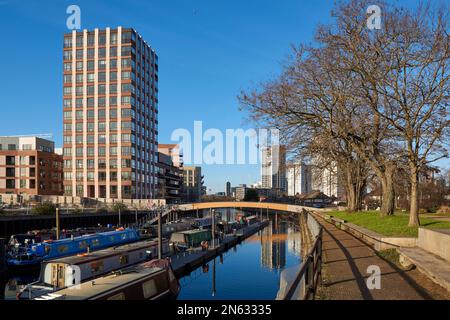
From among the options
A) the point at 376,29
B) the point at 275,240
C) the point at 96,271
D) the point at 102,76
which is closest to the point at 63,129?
the point at 102,76

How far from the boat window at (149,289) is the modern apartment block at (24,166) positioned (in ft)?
294

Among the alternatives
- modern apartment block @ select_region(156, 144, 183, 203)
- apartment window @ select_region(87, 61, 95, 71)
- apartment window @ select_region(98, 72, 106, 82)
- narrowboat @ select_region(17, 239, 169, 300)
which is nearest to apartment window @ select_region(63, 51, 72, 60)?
apartment window @ select_region(87, 61, 95, 71)

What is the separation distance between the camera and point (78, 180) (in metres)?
110

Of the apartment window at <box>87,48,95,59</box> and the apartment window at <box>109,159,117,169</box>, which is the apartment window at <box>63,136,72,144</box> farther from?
the apartment window at <box>87,48,95,59</box>

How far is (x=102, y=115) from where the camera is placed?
111 metres

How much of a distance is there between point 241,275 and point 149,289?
18525 millimetres

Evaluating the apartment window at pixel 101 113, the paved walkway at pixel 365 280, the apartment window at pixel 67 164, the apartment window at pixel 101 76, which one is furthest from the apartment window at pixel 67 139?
the paved walkway at pixel 365 280

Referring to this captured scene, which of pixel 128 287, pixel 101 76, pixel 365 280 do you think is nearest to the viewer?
pixel 365 280

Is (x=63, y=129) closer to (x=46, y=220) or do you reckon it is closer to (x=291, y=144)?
(x=46, y=220)

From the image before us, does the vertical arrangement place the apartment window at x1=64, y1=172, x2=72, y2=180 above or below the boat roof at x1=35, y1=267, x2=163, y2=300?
above

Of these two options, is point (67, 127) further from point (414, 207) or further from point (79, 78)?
point (414, 207)

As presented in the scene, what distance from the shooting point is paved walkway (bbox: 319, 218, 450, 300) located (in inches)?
408

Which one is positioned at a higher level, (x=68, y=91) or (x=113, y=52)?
(x=113, y=52)

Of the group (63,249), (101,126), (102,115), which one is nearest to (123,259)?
(63,249)
